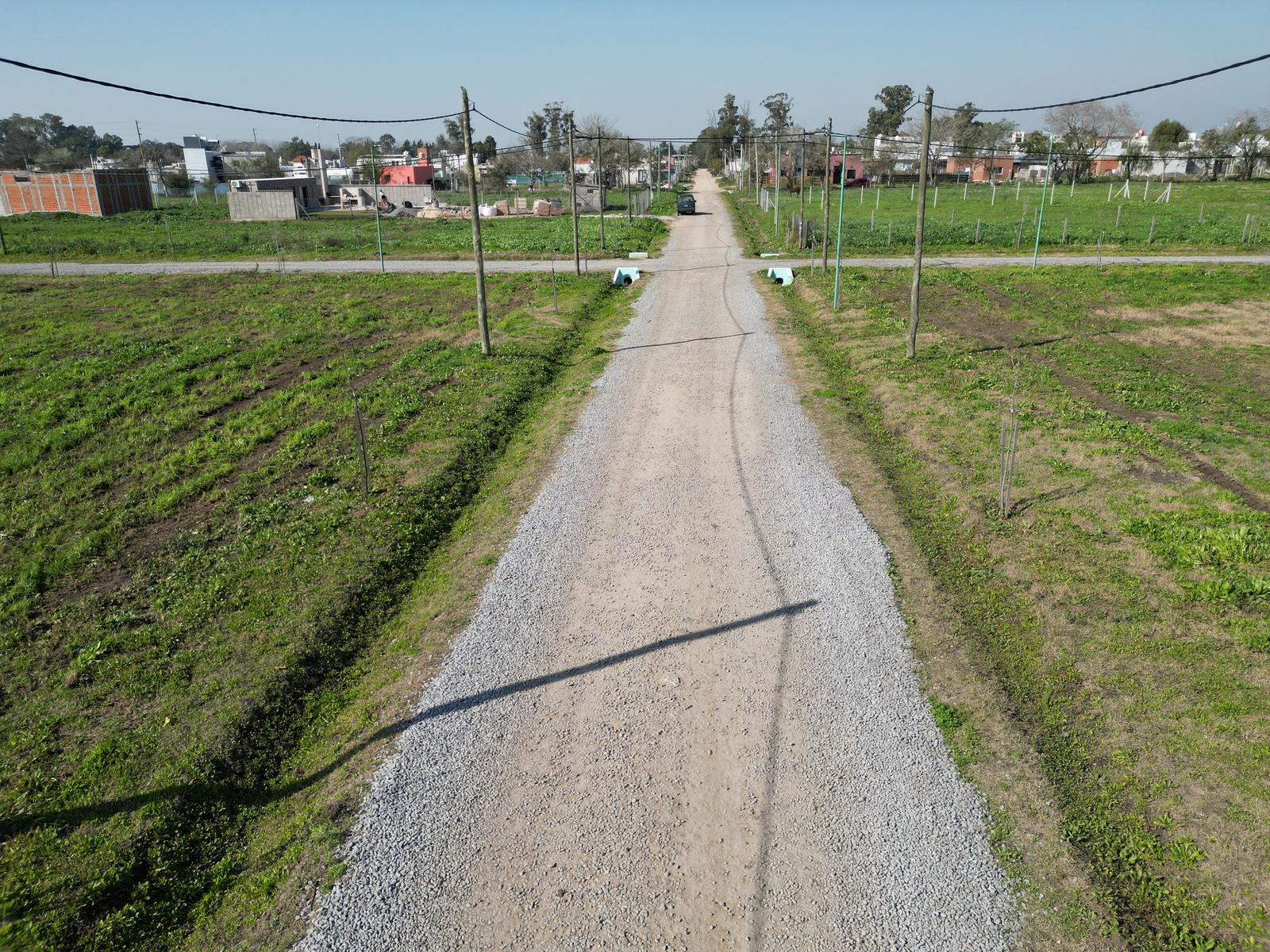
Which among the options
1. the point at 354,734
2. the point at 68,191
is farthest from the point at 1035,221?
the point at 68,191

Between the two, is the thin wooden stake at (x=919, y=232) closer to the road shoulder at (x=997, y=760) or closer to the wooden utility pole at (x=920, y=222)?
the wooden utility pole at (x=920, y=222)

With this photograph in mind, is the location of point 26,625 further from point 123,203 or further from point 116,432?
point 123,203

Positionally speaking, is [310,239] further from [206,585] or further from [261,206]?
[206,585]

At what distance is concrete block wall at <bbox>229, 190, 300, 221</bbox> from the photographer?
2665 inches

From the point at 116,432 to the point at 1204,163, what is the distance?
11101 cm

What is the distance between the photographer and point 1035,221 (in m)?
51.5

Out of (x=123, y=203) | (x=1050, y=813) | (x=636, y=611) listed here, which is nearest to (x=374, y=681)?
(x=636, y=611)

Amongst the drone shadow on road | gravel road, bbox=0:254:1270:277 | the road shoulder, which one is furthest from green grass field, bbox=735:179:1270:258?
the drone shadow on road

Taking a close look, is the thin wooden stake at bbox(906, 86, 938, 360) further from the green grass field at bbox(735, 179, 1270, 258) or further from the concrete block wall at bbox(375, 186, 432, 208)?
the concrete block wall at bbox(375, 186, 432, 208)

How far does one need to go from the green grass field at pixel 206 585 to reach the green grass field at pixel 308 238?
2204cm

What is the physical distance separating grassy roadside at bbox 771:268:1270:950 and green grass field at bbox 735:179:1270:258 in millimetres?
13359

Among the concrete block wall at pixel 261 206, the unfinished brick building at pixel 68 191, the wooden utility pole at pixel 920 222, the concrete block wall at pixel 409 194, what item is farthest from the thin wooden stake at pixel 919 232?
the unfinished brick building at pixel 68 191

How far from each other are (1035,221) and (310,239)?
4365 centimetres

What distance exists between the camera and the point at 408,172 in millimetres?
84875
